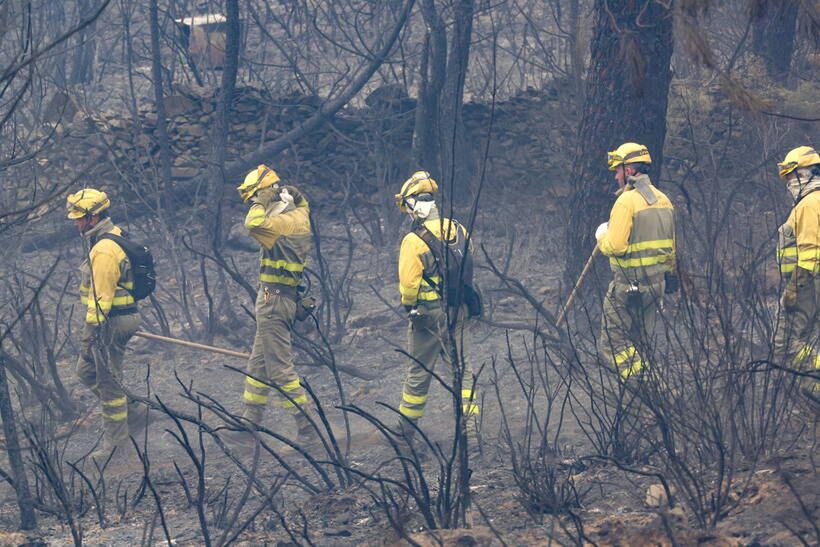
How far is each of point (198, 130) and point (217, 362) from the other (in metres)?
4.48

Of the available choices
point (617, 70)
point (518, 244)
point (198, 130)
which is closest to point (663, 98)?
point (617, 70)

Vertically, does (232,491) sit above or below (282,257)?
below

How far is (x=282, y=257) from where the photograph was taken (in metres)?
7.36

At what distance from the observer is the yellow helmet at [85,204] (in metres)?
7.21

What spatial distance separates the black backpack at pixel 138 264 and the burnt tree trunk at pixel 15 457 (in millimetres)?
2057

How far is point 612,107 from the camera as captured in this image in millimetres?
8836

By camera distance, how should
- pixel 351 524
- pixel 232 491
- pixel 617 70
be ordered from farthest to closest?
pixel 617 70
pixel 232 491
pixel 351 524

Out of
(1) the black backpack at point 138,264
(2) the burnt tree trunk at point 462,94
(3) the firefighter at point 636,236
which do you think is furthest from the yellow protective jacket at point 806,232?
(2) the burnt tree trunk at point 462,94

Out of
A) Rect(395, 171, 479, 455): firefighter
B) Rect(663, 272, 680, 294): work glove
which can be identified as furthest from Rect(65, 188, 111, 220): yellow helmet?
Rect(663, 272, 680, 294): work glove

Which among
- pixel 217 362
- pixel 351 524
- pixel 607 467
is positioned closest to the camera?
pixel 351 524

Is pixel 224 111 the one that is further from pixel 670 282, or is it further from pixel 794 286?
pixel 794 286

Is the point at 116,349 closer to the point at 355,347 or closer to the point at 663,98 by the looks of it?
the point at 355,347

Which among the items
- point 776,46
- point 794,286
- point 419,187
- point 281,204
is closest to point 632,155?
point 794,286

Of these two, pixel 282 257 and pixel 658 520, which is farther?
pixel 282 257
